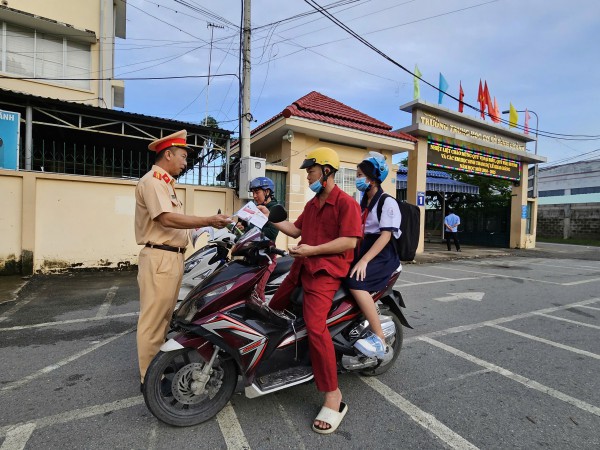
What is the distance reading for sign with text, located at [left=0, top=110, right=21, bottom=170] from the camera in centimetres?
670

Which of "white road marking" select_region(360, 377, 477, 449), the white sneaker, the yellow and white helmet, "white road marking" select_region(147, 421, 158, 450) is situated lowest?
"white road marking" select_region(147, 421, 158, 450)

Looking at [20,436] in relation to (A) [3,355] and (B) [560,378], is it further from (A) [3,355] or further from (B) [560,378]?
(B) [560,378]

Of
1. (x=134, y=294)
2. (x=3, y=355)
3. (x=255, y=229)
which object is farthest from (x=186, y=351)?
(x=134, y=294)

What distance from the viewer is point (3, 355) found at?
3281mm

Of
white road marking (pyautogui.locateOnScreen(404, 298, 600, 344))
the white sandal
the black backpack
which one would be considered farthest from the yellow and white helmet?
white road marking (pyautogui.locateOnScreen(404, 298, 600, 344))

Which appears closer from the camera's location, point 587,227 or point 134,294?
point 134,294

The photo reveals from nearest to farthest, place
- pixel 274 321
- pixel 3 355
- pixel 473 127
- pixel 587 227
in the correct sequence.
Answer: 1. pixel 274 321
2. pixel 3 355
3. pixel 473 127
4. pixel 587 227

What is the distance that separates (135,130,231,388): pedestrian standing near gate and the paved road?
55 cm

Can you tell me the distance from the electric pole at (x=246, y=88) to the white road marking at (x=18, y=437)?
663 cm

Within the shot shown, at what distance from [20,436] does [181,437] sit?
3.18ft

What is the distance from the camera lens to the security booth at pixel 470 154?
38.9 ft

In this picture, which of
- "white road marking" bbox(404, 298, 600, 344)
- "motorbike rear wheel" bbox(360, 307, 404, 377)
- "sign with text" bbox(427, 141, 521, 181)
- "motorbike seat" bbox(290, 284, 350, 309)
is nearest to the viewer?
"motorbike seat" bbox(290, 284, 350, 309)

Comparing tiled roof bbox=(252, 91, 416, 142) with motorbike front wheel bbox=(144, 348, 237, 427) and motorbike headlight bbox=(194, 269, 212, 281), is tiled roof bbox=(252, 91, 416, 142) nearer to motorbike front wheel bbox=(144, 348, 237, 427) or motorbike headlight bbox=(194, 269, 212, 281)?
motorbike headlight bbox=(194, 269, 212, 281)

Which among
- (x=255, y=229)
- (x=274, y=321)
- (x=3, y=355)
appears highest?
(x=255, y=229)
